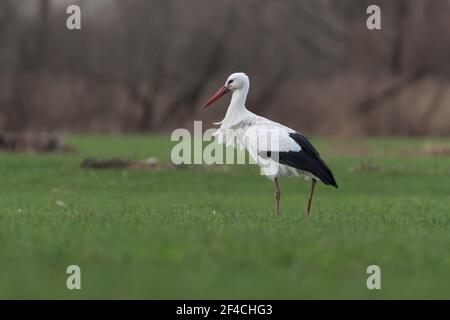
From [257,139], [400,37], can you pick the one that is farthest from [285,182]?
[400,37]

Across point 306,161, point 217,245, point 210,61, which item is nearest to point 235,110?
point 306,161

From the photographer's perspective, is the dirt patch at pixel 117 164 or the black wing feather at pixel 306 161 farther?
the dirt patch at pixel 117 164

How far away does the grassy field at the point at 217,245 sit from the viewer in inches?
289

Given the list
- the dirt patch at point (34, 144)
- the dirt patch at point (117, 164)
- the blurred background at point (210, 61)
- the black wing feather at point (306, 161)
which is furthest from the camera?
the blurred background at point (210, 61)

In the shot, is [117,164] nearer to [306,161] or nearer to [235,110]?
[235,110]

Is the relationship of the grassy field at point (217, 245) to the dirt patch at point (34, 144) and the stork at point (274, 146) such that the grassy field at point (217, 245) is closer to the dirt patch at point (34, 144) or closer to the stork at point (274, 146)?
the stork at point (274, 146)

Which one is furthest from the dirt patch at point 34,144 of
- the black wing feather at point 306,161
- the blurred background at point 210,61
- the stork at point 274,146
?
the black wing feather at point 306,161

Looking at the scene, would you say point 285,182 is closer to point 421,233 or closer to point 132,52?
point 421,233

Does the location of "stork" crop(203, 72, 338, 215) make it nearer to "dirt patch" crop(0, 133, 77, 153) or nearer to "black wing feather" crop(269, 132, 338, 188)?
"black wing feather" crop(269, 132, 338, 188)

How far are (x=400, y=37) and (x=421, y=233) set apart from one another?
121ft

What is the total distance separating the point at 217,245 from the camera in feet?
28.6

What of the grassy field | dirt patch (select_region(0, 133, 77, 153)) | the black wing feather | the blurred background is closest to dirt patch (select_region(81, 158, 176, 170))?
the grassy field

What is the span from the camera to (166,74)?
50969 mm

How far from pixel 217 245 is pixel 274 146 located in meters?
4.12
